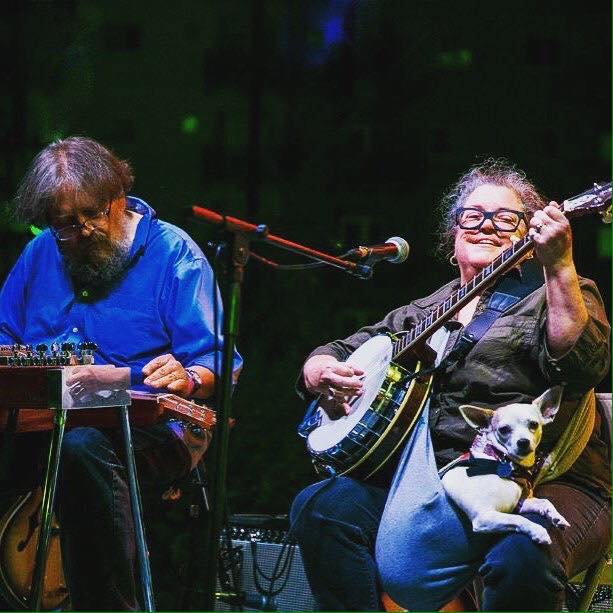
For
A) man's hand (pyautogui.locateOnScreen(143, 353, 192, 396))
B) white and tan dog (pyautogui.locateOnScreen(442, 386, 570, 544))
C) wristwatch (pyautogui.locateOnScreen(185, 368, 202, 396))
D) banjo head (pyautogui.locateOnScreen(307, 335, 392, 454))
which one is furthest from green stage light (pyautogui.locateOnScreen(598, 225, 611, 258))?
white and tan dog (pyautogui.locateOnScreen(442, 386, 570, 544))

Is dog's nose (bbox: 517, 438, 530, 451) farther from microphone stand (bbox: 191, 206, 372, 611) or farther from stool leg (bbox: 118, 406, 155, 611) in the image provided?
stool leg (bbox: 118, 406, 155, 611)

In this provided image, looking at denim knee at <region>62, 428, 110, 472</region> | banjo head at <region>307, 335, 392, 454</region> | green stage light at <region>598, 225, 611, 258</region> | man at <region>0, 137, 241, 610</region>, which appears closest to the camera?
banjo head at <region>307, 335, 392, 454</region>

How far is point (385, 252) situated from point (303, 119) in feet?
29.5

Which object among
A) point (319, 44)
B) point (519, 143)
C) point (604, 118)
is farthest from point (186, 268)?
point (319, 44)

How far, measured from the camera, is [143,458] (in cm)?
364

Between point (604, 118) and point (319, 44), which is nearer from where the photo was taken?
point (604, 118)

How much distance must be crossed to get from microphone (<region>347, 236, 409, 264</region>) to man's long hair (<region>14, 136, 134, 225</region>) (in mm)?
1234

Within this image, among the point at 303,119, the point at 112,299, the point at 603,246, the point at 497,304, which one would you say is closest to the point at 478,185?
the point at 497,304

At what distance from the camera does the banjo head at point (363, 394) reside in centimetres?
326

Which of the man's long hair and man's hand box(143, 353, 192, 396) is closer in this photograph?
man's hand box(143, 353, 192, 396)

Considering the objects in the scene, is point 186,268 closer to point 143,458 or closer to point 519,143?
point 143,458

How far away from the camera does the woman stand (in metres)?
2.82

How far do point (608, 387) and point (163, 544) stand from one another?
2.45 m

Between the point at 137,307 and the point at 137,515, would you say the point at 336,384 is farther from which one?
the point at 137,307
